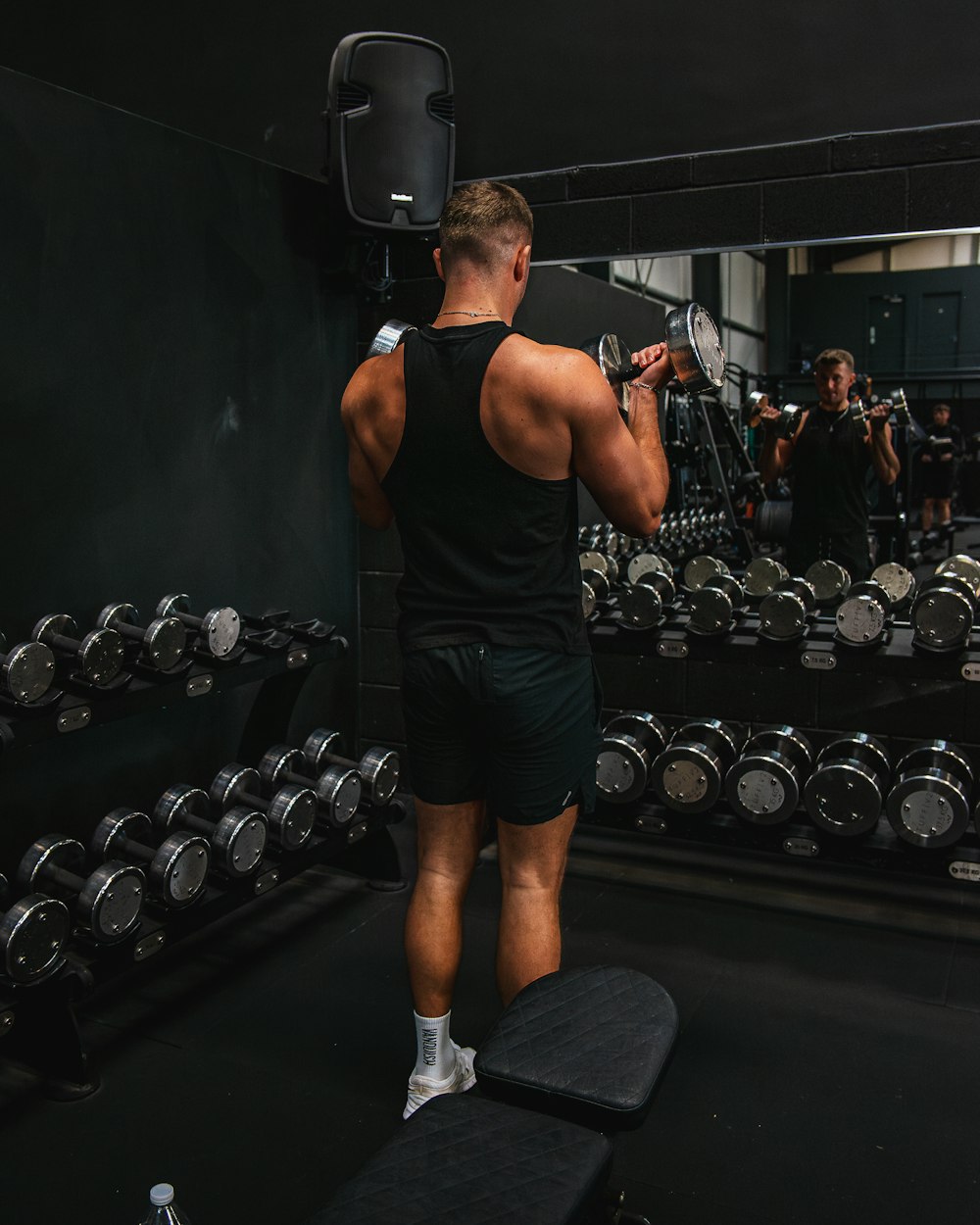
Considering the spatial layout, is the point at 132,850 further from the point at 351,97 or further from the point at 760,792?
the point at 351,97

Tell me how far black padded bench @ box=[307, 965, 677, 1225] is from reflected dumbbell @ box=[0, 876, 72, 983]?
1.08m

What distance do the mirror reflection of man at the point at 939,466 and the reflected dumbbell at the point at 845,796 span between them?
72 cm

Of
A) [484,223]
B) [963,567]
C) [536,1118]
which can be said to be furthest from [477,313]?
[963,567]

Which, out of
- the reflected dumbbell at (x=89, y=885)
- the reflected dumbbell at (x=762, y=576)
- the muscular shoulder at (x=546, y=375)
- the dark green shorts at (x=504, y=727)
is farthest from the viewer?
the reflected dumbbell at (x=762, y=576)

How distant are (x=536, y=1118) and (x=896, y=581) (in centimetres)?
222

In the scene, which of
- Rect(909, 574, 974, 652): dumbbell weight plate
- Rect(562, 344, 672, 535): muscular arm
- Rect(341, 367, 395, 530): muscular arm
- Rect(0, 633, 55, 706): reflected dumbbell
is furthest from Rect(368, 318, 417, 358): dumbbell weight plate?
Rect(909, 574, 974, 652): dumbbell weight plate

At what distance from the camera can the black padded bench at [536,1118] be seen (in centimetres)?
100

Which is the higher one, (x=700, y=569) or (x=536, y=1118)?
(x=700, y=569)

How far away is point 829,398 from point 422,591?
1.66 m

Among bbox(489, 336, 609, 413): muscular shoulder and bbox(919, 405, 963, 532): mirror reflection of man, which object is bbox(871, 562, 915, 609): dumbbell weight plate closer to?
bbox(919, 405, 963, 532): mirror reflection of man

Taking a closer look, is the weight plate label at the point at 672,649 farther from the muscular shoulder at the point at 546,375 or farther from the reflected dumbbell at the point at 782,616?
the muscular shoulder at the point at 546,375

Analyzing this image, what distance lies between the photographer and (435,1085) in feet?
6.33

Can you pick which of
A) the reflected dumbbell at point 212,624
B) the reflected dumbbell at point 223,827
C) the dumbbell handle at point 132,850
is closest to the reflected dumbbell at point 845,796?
the reflected dumbbell at point 223,827

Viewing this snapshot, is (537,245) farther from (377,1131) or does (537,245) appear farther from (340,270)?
(377,1131)
